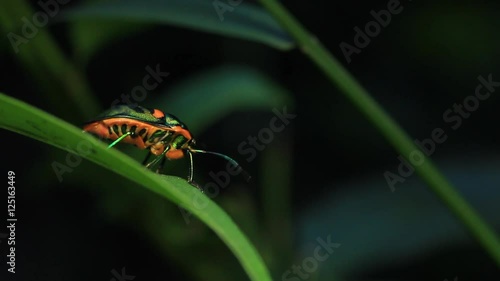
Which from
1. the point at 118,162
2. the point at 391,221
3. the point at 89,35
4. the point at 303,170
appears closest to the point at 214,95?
the point at 89,35

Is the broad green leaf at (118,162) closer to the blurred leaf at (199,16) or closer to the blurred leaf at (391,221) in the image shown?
the blurred leaf at (199,16)

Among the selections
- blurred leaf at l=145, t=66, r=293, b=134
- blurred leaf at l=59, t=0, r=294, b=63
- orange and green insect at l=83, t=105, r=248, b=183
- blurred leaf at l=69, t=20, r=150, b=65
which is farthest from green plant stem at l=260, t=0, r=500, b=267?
blurred leaf at l=69, t=20, r=150, b=65

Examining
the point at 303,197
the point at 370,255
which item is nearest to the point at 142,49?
the point at 303,197

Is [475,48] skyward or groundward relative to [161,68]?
groundward

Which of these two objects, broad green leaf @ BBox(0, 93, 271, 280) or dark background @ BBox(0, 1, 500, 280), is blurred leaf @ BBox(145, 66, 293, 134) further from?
broad green leaf @ BBox(0, 93, 271, 280)

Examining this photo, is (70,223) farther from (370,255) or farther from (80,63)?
(370,255)

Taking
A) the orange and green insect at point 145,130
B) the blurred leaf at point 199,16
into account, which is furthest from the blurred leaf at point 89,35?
the orange and green insect at point 145,130

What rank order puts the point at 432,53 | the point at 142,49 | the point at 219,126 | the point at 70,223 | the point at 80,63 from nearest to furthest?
the point at 80,63, the point at 70,223, the point at 142,49, the point at 219,126, the point at 432,53
